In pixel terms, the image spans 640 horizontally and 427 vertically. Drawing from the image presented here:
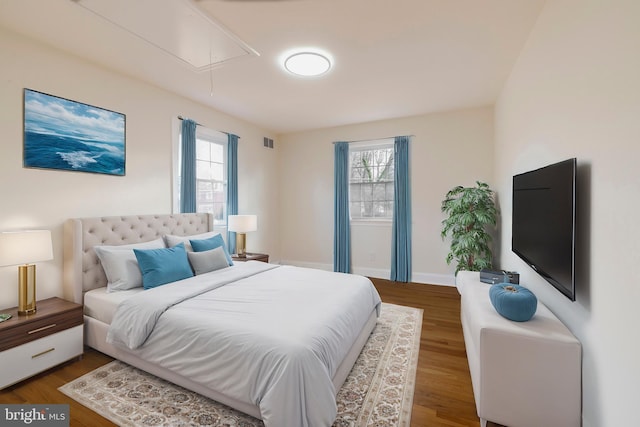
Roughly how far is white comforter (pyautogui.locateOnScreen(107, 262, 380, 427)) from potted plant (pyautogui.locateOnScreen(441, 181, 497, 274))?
179 cm

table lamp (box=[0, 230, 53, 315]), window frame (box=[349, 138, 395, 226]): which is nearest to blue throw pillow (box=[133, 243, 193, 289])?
table lamp (box=[0, 230, 53, 315])

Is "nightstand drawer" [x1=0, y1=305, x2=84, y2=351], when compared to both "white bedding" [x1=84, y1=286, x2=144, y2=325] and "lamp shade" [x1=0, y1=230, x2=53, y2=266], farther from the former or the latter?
"lamp shade" [x1=0, y1=230, x2=53, y2=266]

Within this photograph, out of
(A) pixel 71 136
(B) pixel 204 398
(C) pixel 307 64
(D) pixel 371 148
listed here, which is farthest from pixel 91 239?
(D) pixel 371 148

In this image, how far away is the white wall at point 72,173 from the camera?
7.80 ft

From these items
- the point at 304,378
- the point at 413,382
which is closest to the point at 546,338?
the point at 413,382

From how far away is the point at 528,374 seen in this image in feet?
5.31

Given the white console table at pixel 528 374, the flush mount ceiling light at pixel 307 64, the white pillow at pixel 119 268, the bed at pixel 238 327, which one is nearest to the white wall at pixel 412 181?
the bed at pixel 238 327

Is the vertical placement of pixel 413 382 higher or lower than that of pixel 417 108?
lower

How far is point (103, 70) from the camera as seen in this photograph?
2.98 m

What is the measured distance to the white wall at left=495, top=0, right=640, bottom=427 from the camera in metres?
1.22

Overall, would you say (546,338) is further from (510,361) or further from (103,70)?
(103,70)

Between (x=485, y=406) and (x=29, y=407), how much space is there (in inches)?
110

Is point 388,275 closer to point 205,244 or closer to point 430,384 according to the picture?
point 430,384

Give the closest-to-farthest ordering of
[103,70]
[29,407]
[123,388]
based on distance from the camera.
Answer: [29,407] < [123,388] < [103,70]
